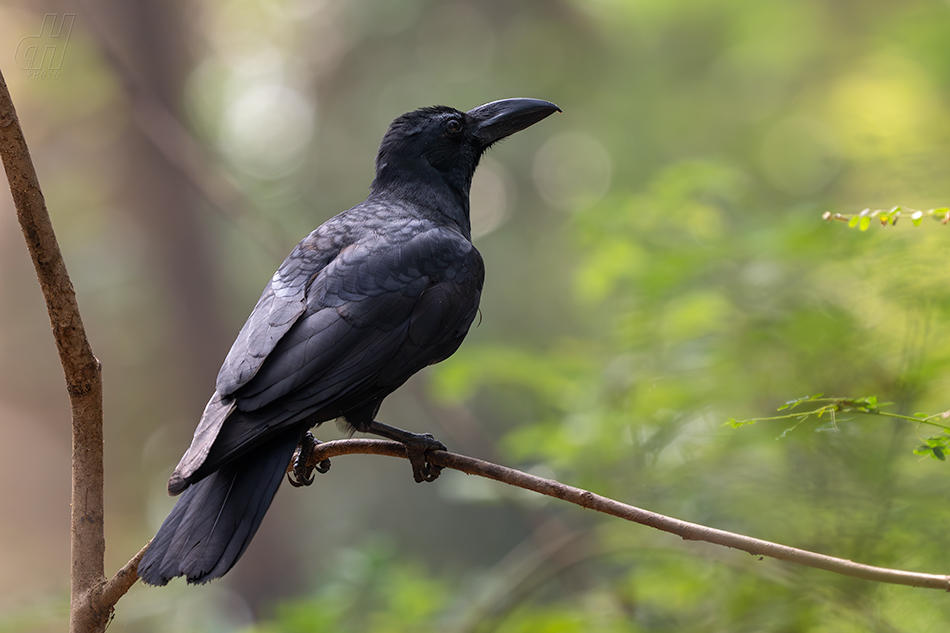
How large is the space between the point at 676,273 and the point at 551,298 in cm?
631

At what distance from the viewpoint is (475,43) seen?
9.94 metres

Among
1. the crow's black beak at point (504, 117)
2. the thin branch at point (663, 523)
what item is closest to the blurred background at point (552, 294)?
the thin branch at point (663, 523)

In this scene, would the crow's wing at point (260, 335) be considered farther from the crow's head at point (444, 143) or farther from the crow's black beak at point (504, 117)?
the crow's black beak at point (504, 117)

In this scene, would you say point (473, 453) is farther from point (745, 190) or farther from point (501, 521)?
point (501, 521)

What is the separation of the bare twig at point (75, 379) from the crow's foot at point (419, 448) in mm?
1000

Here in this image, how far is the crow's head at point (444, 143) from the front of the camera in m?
3.41

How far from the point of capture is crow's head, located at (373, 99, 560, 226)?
3.41m

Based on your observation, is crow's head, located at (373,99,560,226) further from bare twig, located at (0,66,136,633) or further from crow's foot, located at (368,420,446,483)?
bare twig, located at (0,66,136,633)

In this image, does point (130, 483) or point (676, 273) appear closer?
point (676, 273)

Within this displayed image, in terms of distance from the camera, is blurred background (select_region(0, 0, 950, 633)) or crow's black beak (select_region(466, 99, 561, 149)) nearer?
blurred background (select_region(0, 0, 950, 633))

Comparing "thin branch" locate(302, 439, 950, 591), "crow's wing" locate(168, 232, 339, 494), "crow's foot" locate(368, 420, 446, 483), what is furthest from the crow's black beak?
"thin branch" locate(302, 439, 950, 591)

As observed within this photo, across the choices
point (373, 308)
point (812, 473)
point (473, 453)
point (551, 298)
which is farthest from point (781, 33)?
point (373, 308)

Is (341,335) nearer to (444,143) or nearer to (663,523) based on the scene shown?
(663,523)

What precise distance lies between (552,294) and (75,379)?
7922 mm
